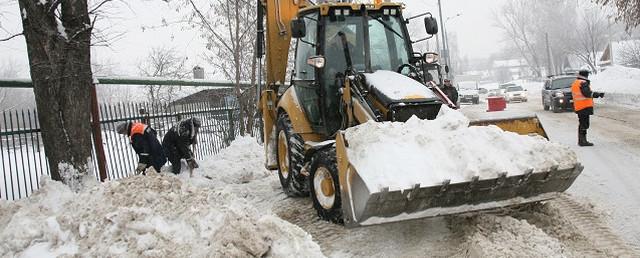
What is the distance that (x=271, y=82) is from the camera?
8.80m

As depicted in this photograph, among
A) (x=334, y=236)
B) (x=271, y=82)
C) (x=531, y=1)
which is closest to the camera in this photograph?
(x=334, y=236)

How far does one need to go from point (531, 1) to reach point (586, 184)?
7413cm

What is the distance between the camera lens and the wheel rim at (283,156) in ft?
26.3

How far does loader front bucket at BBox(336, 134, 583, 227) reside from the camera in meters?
4.73

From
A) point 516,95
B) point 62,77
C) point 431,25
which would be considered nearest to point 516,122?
point 431,25

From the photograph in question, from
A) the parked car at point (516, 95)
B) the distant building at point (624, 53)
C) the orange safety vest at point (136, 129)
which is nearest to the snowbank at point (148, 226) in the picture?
the orange safety vest at point (136, 129)

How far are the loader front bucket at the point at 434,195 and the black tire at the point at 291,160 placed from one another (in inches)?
74.5

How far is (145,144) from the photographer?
8.88 metres

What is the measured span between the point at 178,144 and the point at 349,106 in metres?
4.67

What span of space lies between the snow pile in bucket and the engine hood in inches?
18.4

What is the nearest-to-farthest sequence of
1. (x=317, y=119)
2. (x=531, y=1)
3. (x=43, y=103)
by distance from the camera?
(x=43, y=103) < (x=317, y=119) < (x=531, y=1)

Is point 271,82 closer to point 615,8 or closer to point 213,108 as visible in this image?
point 213,108

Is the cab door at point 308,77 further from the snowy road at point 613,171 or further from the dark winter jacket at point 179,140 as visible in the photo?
the snowy road at point 613,171

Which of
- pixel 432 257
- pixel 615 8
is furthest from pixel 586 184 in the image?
pixel 615 8
